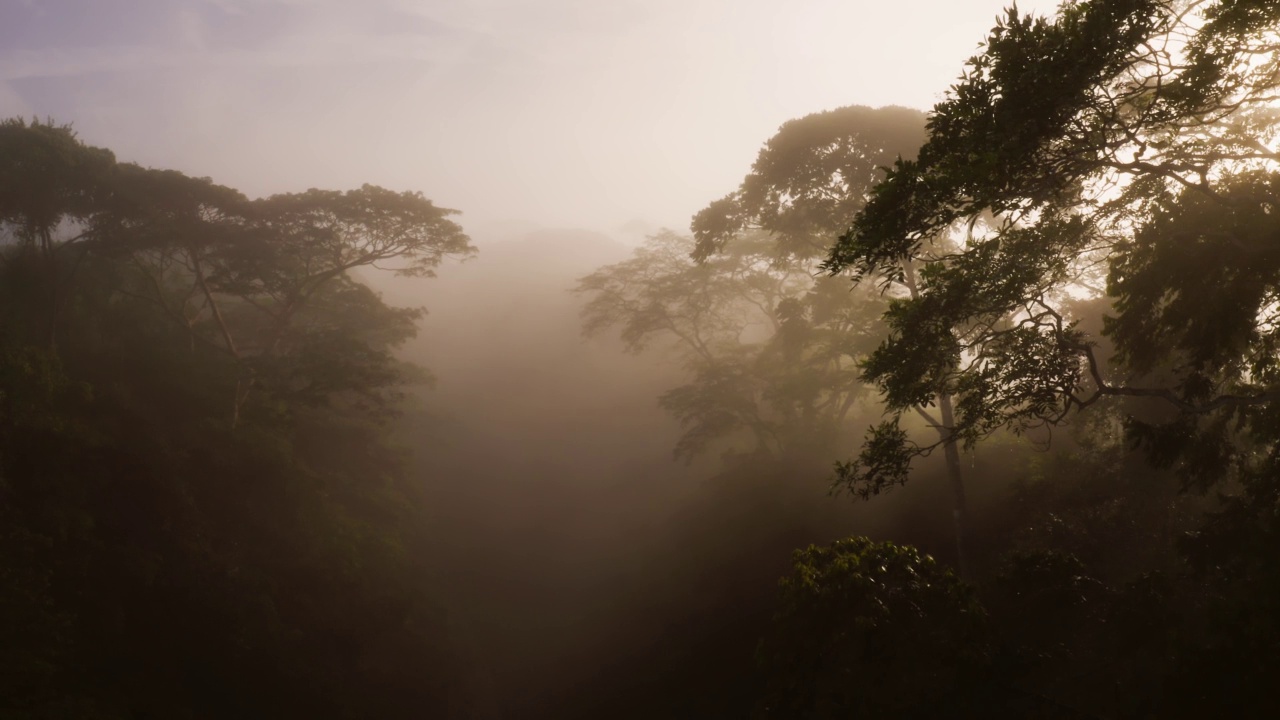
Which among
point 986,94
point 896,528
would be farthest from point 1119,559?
point 986,94

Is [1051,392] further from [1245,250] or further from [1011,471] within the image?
[1011,471]

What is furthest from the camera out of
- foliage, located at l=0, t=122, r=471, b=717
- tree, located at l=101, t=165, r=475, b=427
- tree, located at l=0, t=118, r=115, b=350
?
tree, located at l=101, t=165, r=475, b=427

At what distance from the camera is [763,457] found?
2564 centimetres

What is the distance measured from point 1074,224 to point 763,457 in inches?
708

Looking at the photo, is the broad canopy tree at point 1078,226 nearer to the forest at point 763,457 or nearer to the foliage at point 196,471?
the forest at point 763,457

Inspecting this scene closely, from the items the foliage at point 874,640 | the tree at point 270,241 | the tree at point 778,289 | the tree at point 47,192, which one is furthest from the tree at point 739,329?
the tree at point 47,192

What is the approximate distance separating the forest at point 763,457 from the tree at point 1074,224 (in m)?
0.05

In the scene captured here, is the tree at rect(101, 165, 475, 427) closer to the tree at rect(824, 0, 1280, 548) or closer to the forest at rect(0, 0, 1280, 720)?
the forest at rect(0, 0, 1280, 720)

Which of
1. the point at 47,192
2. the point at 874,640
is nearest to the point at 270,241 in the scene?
the point at 47,192

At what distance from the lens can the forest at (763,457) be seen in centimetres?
693

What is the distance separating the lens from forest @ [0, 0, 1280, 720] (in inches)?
273

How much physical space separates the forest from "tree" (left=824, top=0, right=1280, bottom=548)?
0.05 metres

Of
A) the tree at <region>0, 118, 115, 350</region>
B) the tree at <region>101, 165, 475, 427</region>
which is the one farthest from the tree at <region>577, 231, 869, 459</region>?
the tree at <region>0, 118, 115, 350</region>

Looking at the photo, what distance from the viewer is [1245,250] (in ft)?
27.3
